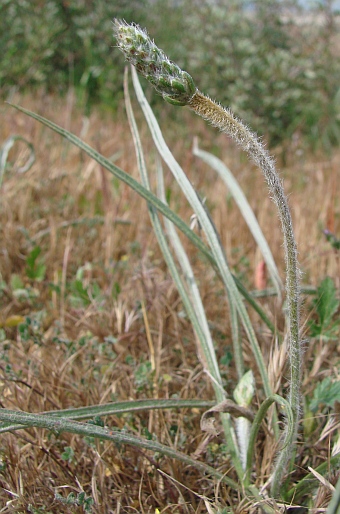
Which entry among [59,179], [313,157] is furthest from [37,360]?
[313,157]

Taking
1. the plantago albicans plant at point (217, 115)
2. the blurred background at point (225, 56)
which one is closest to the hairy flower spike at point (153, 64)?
the plantago albicans plant at point (217, 115)

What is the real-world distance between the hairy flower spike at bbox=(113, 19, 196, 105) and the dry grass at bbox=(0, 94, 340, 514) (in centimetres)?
67

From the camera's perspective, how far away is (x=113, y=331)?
5.05 feet

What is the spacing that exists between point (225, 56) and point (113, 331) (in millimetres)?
2976

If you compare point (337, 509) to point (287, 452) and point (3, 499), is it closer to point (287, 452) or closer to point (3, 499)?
point (287, 452)

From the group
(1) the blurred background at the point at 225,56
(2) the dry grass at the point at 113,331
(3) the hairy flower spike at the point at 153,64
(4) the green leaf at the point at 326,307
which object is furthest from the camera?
(1) the blurred background at the point at 225,56

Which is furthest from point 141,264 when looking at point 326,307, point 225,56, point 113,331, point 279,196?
point 225,56

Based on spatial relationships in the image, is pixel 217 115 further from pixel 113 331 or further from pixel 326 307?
pixel 113 331

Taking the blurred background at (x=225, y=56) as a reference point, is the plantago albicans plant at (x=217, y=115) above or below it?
below

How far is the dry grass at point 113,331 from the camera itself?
42.6 inches

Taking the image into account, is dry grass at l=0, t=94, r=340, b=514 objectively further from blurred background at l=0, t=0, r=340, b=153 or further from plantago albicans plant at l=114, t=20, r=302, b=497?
blurred background at l=0, t=0, r=340, b=153

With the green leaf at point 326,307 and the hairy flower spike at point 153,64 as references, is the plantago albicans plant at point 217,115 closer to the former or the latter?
the hairy flower spike at point 153,64

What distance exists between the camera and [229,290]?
1188 mm

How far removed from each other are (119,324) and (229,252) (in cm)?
71
